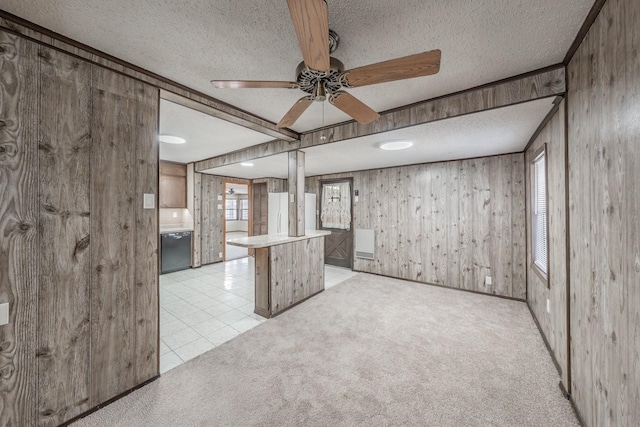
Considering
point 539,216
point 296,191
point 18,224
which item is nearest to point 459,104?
point 539,216

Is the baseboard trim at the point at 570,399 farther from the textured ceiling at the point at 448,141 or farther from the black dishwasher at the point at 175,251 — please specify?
the black dishwasher at the point at 175,251

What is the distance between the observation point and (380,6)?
129cm

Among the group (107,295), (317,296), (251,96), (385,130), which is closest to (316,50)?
(251,96)

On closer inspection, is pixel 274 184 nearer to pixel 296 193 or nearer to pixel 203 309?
pixel 296 193

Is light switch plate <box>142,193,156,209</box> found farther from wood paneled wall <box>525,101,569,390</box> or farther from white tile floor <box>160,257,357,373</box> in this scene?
wood paneled wall <box>525,101,569,390</box>

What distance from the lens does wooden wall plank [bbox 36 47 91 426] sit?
1.49 metres

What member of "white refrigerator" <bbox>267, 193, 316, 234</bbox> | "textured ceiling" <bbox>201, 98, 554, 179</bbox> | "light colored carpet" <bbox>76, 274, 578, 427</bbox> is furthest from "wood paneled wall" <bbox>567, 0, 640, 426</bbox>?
"white refrigerator" <bbox>267, 193, 316, 234</bbox>

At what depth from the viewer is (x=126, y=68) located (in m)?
1.81

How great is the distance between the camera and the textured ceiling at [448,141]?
239 cm

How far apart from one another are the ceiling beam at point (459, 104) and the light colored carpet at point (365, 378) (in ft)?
7.56

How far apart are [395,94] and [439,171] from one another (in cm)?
270

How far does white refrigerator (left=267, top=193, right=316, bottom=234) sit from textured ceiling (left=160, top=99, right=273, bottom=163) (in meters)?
1.84

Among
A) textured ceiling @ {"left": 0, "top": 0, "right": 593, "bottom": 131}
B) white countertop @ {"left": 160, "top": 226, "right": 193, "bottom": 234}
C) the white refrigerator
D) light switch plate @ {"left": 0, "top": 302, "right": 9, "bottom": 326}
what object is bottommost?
light switch plate @ {"left": 0, "top": 302, "right": 9, "bottom": 326}

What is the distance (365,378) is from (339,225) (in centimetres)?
412
